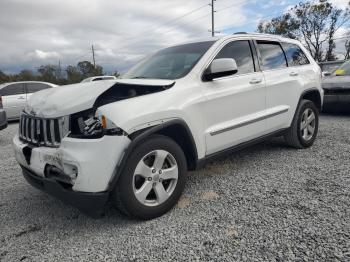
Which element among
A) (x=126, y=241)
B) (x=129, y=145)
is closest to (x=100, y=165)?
(x=129, y=145)

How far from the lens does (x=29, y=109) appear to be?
9.26ft

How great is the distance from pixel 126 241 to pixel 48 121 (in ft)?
4.04

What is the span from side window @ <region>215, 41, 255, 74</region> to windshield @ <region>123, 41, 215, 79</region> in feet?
0.73

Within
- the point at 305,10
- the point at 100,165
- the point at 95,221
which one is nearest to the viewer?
the point at 100,165

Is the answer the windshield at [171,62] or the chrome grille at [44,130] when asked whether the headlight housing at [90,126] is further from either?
the windshield at [171,62]

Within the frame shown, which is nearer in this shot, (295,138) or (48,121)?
(48,121)

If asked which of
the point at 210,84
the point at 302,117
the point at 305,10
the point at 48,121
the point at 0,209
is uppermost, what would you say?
the point at 305,10

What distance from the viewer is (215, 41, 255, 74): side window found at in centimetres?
340

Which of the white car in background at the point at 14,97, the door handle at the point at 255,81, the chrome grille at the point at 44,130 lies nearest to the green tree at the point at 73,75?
the white car in background at the point at 14,97

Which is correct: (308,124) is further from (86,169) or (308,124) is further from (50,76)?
(50,76)

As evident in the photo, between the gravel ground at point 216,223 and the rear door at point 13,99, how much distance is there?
6.90 metres

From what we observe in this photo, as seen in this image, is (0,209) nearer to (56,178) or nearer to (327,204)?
(56,178)

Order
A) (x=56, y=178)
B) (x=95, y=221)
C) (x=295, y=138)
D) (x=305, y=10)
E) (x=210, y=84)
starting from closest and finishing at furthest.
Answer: (x=56, y=178) < (x=95, y=221) < (x=210, y=84) < (x=295, y=138) < (x=305, y=10)

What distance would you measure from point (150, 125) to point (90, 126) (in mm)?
502
